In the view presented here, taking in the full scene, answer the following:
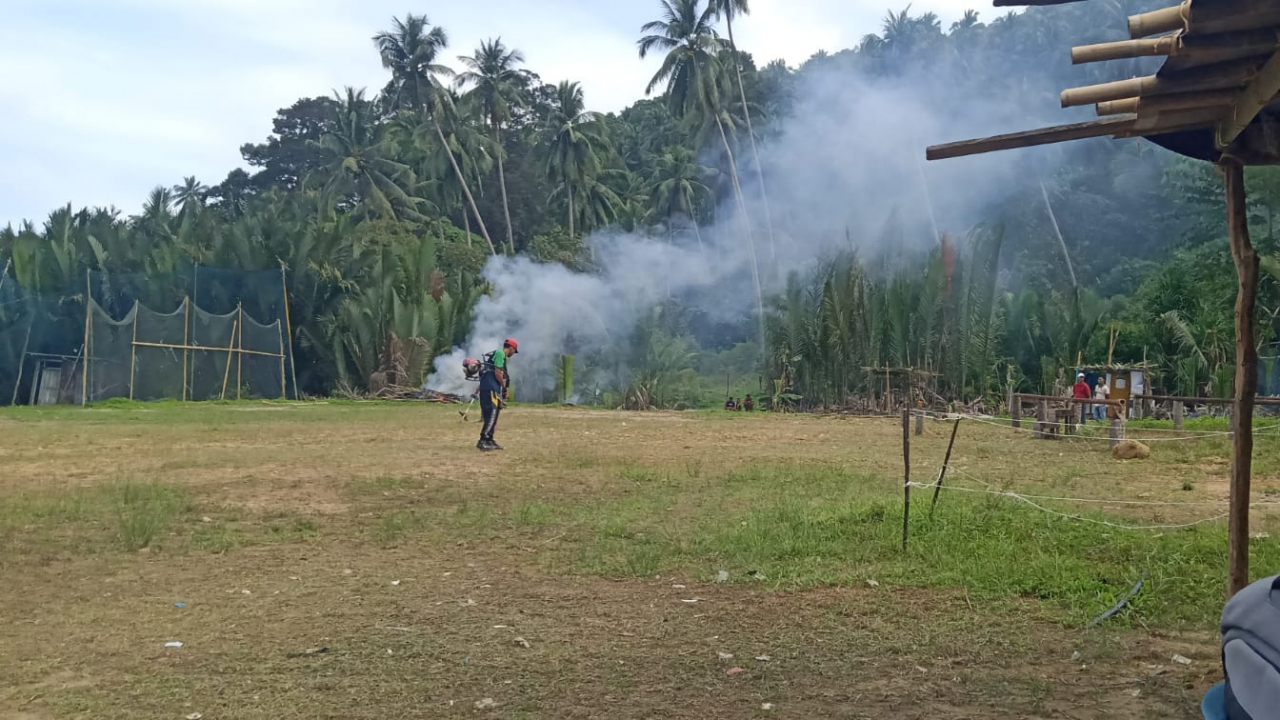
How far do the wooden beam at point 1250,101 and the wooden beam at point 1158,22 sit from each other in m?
0.42

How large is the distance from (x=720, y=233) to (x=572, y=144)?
7.44 meters

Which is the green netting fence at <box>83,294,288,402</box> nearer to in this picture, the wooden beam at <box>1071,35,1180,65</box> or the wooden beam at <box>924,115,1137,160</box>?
the wooden beam at <box>924,115,1137,160</box>

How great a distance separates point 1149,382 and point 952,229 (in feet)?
58.7

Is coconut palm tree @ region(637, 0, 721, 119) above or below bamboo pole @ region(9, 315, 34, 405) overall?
above

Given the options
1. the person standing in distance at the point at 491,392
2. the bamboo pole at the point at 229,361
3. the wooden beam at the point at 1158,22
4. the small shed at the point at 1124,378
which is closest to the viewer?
the wooden beam at the point at 1158,22

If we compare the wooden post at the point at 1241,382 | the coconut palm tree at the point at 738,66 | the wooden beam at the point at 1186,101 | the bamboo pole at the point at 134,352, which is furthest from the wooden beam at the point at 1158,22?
the coconut palm tree at the point at 738,66

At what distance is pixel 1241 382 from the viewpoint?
5180mm

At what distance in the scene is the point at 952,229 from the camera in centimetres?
4175

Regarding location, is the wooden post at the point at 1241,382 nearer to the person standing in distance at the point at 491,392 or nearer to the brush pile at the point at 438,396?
the person standing in distance at the point at 491,392

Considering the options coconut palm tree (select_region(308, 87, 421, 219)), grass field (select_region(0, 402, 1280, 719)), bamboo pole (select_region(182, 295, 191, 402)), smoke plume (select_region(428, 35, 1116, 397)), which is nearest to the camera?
grass field (select_region(0, 402, 1280, 719))

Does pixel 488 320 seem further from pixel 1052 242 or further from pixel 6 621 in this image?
pixel 6 621

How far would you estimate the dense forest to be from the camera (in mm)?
27531

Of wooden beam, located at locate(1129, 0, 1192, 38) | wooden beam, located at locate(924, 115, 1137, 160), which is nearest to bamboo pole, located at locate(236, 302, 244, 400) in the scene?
wooden beam, located at locate(924, 115, 1137, 160)

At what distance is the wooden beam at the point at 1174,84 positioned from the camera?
428 cm
